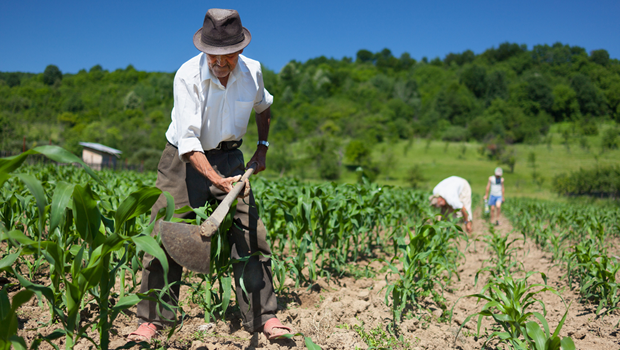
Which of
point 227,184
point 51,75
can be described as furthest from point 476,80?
point 51,75

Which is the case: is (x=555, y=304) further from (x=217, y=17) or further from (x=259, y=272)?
(x=217, y=17)

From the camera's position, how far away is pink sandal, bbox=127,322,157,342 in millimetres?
2104

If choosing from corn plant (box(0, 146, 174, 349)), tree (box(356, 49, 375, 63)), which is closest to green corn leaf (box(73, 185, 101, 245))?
corn plant (box(0, 146, 174, 349))

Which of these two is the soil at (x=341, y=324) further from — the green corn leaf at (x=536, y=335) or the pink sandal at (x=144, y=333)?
the green corn leaf at (x=536, y=335)

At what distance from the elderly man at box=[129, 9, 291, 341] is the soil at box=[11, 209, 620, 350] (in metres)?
0.17

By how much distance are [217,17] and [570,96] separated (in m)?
101

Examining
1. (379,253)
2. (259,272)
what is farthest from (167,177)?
(379,253)

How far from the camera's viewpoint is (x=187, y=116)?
2.18 metres

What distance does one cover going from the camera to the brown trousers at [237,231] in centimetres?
238

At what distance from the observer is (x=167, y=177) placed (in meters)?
2.44

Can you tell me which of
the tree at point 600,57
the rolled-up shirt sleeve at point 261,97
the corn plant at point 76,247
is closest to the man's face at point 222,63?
the rolled-up shirt sleeve at point 261,97

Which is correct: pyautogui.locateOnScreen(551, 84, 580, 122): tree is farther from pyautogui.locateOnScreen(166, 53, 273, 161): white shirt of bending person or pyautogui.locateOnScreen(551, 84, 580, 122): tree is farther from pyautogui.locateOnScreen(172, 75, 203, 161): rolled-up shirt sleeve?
pyautogui.locateOnScreen(172, 75, 203, 161): rolled-up shirt sleeve

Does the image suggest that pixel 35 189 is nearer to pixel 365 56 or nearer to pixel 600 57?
pixel 600 57

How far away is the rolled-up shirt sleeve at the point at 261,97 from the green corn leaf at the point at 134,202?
3.52 ft
